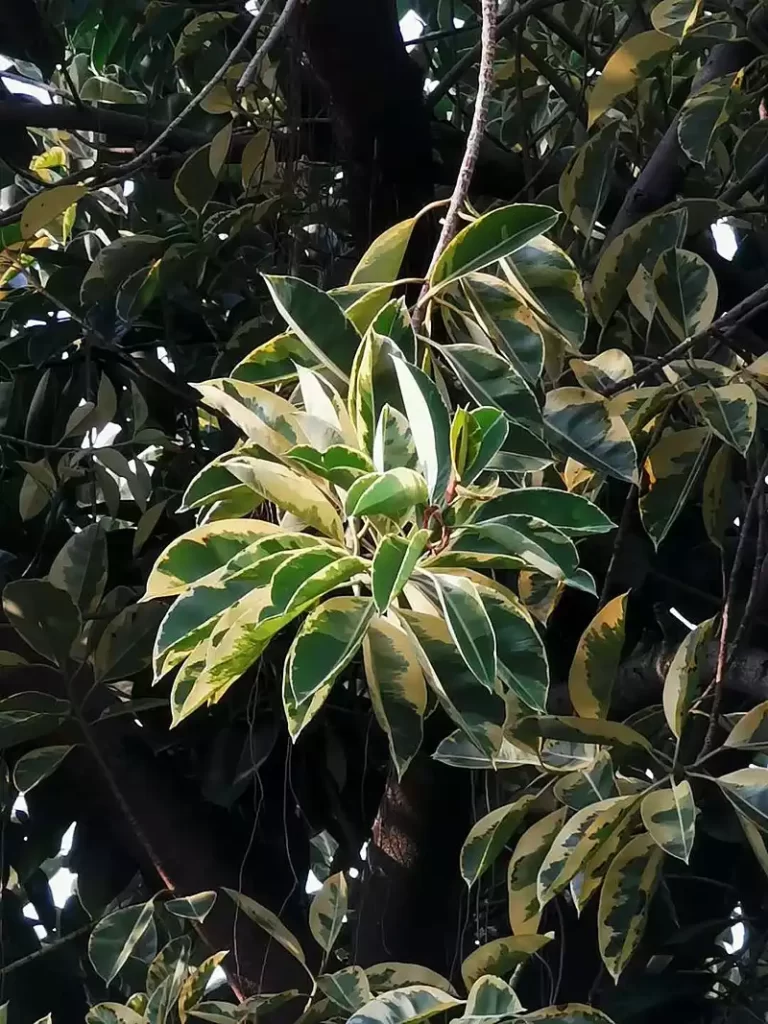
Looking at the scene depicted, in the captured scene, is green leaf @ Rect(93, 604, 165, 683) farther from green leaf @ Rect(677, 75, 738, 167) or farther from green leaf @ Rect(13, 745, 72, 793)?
green leaf @ Rect(677, 75, 738, 167)

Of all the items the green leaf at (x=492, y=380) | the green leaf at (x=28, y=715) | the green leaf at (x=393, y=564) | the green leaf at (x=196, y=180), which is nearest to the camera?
the green leaf at (x=393, y=564)

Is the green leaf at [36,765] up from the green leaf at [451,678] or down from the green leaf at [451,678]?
down

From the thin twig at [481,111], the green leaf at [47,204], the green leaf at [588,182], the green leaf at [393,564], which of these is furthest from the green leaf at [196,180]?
the green leaf at [393,564]

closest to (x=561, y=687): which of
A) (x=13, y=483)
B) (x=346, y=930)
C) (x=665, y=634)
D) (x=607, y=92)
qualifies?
(x=665, y=634)

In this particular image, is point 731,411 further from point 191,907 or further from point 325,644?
point 191,907

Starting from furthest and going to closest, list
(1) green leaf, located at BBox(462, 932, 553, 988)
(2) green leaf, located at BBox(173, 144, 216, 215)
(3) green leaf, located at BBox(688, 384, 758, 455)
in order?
(2) green leaf, located at BBox(173, 144, 216, 215)
(1) green leaf, located at BBox(462, 932, 553, 988)
(3) green leaf, located at BBox(688, 384, 758, 455)

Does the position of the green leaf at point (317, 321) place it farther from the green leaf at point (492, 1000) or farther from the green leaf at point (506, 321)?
the green leaf at point (492, 1000)

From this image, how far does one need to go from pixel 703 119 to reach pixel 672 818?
1.49 ft

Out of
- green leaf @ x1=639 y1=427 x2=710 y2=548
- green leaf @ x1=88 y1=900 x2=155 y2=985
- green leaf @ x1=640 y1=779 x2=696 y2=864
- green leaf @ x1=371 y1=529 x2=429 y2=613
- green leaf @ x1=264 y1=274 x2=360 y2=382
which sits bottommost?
green leaf @ x1=88 y1=900 x2=155 y2=985

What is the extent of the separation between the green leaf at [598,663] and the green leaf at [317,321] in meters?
0.26

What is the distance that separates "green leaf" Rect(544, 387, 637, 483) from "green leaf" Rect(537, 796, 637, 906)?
0.59 feet

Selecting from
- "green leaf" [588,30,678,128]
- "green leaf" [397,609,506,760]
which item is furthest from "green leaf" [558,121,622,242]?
"green leaf" [397,609,506,760]

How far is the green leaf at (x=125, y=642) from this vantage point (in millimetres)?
769

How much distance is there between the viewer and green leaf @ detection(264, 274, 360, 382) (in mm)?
380
